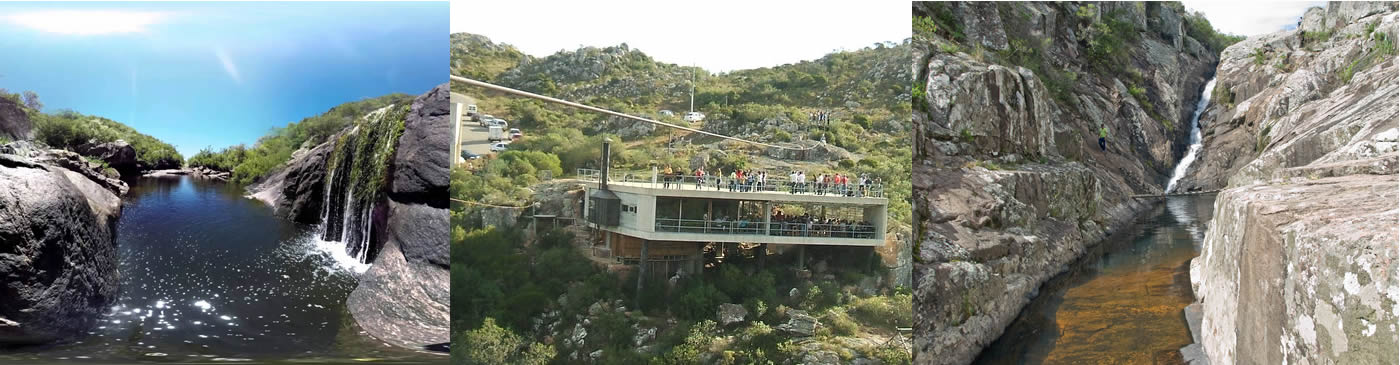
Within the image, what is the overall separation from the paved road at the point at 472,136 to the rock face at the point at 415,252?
45.8 inches

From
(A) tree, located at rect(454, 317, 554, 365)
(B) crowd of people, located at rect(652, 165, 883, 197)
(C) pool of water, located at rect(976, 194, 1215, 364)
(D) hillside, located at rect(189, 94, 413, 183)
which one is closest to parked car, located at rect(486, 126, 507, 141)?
(B) crowd of people, located at rect(652, 165, 883, 197)

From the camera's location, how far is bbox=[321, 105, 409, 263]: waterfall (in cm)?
614

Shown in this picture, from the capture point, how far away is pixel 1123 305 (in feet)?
19.2

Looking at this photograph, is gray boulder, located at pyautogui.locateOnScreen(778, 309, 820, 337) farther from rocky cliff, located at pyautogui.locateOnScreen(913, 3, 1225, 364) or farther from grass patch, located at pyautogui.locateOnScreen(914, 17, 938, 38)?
grass patch, located at pyautogui.locateOnScreen(914, 17, 938, 38)

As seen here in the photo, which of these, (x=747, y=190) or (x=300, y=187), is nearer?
(x=747, y=190)

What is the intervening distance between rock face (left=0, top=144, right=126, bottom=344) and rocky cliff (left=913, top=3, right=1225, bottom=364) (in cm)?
639

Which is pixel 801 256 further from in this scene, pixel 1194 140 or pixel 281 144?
pixel 1194 140

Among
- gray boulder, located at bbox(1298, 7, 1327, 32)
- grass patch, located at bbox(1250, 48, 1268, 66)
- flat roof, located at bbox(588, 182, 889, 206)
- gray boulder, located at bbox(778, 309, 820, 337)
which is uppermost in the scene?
gray boulder, located at bbox(1298, 7, 1327, 32)

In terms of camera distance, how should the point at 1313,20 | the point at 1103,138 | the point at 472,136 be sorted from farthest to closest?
the point at 1103,138 → the point at 1313,20 → the point at 472,136

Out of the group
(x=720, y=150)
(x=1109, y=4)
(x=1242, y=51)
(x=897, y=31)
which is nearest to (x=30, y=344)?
(x=720, y=150)

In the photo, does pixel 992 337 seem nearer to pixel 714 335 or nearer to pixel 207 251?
pixel 714 335

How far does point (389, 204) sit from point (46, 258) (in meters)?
2.38

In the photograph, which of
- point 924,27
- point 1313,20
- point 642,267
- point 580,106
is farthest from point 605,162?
point 1313,20

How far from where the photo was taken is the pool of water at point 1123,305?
539 cm
